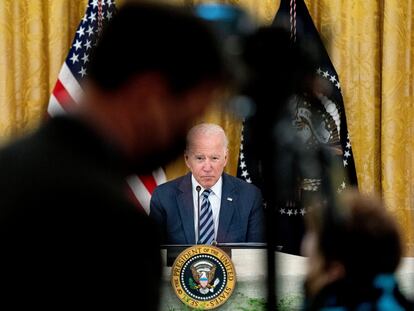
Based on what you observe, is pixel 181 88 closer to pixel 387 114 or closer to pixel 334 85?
pixel 334 85

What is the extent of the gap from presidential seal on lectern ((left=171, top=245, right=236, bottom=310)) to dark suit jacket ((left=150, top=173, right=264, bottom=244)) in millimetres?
661

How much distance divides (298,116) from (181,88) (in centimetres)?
15

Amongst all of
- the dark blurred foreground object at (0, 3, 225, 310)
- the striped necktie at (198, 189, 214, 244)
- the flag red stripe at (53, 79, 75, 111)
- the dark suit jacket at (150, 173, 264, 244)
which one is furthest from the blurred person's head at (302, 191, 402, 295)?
the flag red stripe at (53, 79, 75, 111)

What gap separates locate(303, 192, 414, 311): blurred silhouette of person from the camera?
83 centimetres

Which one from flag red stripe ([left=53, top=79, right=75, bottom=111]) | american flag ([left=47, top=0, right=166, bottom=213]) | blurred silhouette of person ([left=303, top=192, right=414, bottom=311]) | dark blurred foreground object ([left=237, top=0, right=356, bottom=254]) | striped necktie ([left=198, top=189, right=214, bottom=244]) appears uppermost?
american flag ([left=47, top=0, right=166, bottom=213])

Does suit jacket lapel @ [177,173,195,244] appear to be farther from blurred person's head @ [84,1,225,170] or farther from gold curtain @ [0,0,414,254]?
blurred person's head @ [84,1,225,170]

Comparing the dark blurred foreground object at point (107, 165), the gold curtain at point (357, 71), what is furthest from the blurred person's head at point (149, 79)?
the gold curtain at point (357, 71)

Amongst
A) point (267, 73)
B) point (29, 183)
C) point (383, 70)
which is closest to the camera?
point (267, 73)

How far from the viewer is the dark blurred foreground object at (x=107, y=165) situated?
804mm

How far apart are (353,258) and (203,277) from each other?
1643 millimetres

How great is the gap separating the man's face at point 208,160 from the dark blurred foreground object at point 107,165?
2.58 m

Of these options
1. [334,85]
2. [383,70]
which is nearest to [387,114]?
[383,70]

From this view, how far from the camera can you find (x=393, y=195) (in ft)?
15.2

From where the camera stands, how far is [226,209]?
11.4ft
